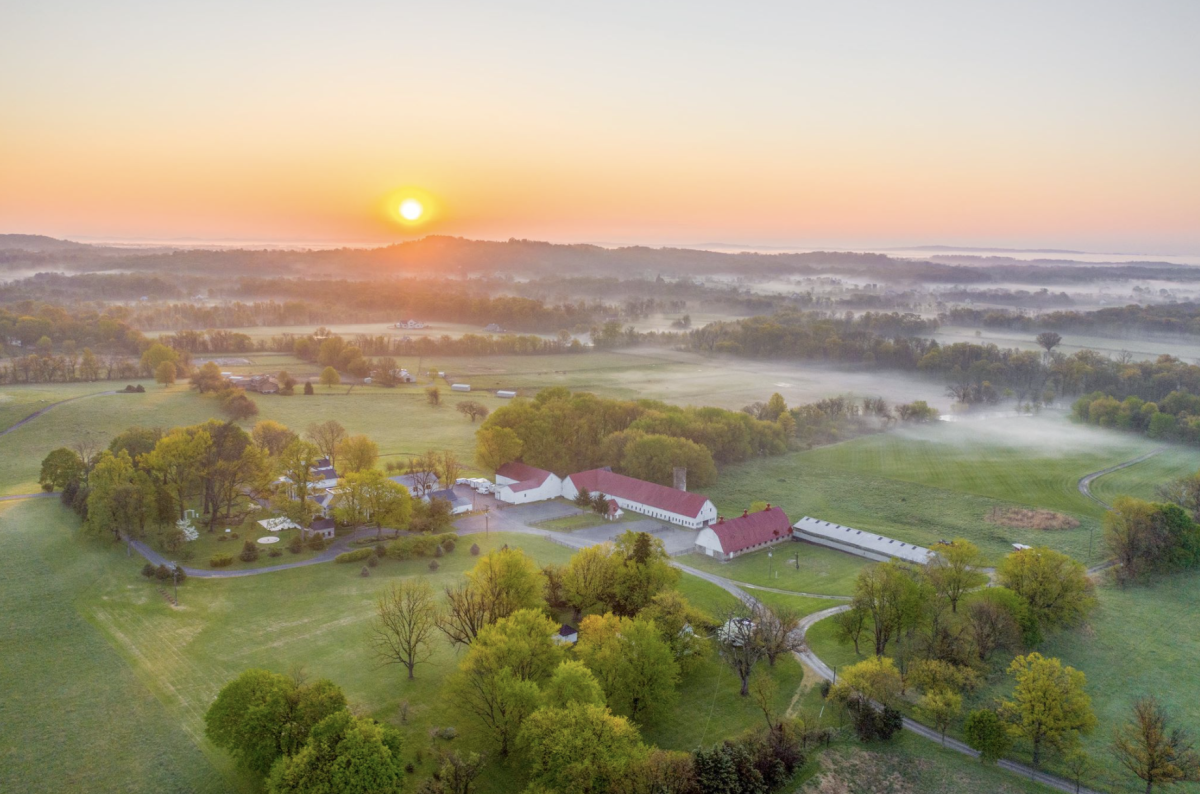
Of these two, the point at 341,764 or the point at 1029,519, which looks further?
the point at 1029,519

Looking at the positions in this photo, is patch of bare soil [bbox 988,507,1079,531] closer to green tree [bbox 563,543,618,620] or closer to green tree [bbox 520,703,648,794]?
green tree [bbox 563,543,618,620]

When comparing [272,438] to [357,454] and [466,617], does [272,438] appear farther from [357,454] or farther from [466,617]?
[466,617]

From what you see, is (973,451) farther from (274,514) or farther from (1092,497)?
(274,514)

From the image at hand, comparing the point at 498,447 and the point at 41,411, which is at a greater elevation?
the point at 41,411

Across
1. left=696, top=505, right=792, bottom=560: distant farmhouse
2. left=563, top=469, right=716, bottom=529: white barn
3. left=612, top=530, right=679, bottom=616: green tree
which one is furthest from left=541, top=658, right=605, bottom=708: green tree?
left=563, top=469, right=716, bottom=529: white barn

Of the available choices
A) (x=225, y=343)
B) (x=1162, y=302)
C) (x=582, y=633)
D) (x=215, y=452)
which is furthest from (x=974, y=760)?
(x=1162, y=302)

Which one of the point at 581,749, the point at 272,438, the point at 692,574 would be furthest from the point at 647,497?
the point at 272,438
